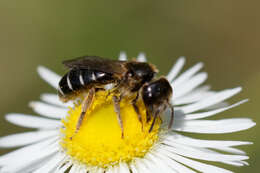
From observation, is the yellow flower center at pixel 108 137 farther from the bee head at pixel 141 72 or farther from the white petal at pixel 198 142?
the bee head at pixel 141 72

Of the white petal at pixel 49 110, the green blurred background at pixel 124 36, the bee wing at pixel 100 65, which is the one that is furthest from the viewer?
the green blurred background at pixel 124 36

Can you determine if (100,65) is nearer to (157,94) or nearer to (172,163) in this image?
(157,94)

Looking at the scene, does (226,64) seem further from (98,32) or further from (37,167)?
(37,167)

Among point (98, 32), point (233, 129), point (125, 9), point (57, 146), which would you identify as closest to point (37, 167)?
point (57, 146)

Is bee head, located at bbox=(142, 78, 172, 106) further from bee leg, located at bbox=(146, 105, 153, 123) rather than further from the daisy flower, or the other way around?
the daisy flower

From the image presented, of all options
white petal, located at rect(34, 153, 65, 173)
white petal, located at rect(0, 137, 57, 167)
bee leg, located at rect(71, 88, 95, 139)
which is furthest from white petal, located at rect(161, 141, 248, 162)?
white petal, located at rect(0, 137, 57, 167)

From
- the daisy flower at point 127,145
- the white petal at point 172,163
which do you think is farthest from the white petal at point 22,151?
the white petal at point 172,163

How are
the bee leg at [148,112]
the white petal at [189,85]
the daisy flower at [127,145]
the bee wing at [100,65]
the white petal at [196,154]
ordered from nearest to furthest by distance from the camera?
1. the white petal at [196,154]
2. the bee leg at [148,112]
3. the daisy flower at [127,145]
4. the bee wing at [100,65]
5. the white petal at [189,85]

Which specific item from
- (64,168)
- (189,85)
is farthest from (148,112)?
(189,85)
